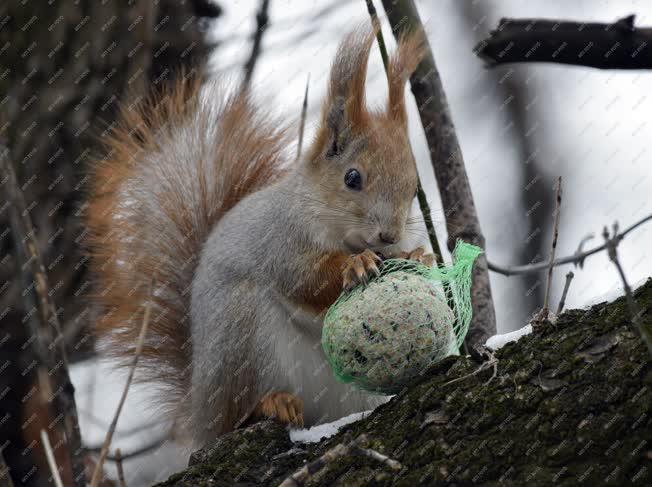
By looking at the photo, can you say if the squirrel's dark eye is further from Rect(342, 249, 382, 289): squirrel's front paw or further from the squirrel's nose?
Rect(342, 249, 382, 289): squirrel's front paw

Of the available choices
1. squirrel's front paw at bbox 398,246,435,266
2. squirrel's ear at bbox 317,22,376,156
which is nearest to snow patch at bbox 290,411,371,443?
squirrel's front paw at bbox 398,246,435,266

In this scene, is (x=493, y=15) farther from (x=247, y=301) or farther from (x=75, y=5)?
(x=247, y=301)

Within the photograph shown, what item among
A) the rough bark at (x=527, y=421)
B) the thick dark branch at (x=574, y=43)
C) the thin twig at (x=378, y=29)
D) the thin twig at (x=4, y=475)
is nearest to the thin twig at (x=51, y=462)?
the thin twig at (x=4, y=475)

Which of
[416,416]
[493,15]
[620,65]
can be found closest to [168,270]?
[416,416]

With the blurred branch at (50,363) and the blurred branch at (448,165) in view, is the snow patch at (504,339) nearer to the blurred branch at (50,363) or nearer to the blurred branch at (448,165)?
the blurred branch at (448,165)

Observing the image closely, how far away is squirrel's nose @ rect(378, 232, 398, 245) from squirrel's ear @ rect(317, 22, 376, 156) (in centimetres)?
38

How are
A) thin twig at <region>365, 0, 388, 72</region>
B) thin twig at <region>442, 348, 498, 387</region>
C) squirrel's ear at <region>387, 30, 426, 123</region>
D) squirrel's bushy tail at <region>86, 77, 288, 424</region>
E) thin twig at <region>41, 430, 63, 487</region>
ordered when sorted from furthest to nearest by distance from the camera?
squirrel's bushy tail at <region>86, 77, 288, 424</region> → squirrel's ear at <region>387, 30, 426, 123</region> → thin twig at <region>365, 0, 388, 72</region> → thin twig at <region>442, 348, 498, 387</region> → thin twig at <region>41, 430, 63, 487</region>

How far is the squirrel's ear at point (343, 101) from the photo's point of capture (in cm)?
233

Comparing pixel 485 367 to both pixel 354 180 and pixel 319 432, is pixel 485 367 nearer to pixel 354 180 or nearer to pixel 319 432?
pixel 319 432

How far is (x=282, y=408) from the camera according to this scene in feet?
6.63

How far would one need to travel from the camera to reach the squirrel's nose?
2090mm

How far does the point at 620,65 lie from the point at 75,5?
1.84 meters

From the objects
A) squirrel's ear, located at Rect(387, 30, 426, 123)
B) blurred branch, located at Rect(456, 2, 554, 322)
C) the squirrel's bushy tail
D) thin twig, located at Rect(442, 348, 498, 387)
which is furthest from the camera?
blurred branch, located at Rect(456, 2, 554, 322)

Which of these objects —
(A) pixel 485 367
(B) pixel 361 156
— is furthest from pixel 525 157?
(A) pixel 485 367
